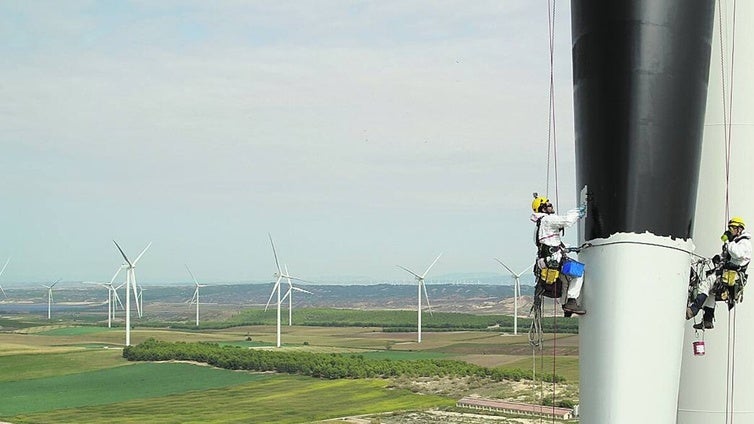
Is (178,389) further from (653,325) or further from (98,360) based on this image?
(653,325)

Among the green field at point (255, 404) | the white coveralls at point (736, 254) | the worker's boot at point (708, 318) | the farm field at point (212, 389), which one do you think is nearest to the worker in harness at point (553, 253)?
the white coveralls at point (736, 254)

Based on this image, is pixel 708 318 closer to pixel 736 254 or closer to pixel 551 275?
pixel 736 254

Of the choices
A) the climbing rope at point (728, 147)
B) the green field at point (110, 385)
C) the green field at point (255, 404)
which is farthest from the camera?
the green field at point (110, 385)

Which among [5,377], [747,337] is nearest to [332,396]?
[5,377]

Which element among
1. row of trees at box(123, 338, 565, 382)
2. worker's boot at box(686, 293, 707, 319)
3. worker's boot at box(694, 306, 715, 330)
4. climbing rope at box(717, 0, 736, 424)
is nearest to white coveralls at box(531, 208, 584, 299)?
worker's boot at box(686, 293, 707, 319)

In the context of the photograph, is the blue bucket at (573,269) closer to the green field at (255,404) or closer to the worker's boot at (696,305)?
the worker's boot at (696,305)

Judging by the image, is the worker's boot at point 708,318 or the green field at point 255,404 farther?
the green field at point 255,404

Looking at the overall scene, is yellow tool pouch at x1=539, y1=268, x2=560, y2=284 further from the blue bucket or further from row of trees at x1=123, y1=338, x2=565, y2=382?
row of trees at x1=123, y1=338, x2=565, y2=382

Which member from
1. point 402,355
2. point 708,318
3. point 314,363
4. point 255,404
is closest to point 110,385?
point 314,363
